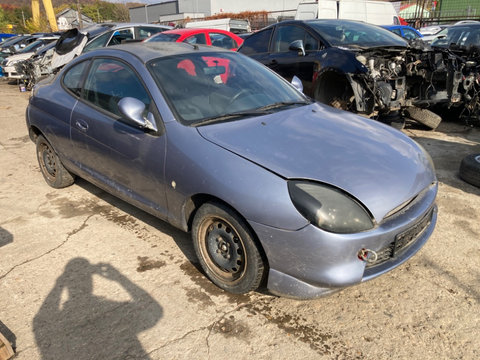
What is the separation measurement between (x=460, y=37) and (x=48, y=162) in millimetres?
7886

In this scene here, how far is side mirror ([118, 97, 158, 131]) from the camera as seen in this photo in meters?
2.80

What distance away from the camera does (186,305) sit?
258 centimetres

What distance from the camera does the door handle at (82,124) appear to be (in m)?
3.53

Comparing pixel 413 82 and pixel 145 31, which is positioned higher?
pixel 145 31

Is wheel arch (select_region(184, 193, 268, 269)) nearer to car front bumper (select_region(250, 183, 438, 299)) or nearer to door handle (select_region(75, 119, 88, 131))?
car front bumper (select_region(250, 183, 438, 299))

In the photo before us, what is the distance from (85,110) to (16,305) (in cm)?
176

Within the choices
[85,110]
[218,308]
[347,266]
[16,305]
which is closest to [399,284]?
[347,266]

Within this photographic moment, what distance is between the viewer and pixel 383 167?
2457 millimetres

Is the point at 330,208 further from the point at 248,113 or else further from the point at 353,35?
the point at 353,35

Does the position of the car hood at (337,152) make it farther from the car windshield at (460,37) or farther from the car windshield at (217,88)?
the car windshield at (460,37)

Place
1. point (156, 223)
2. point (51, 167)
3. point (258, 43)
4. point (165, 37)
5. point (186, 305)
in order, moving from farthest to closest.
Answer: point (165, 37)
point (258, 43)
point (51, 167)
point (156, 223)
point (186, 305)

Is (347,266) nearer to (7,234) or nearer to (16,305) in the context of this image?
(16,305)

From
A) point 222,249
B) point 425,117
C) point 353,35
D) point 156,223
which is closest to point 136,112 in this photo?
point 222,249

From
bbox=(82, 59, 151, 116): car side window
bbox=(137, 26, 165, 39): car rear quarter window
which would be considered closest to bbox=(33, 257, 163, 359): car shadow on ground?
bbox=(82, 59, 151, 116): car side window
